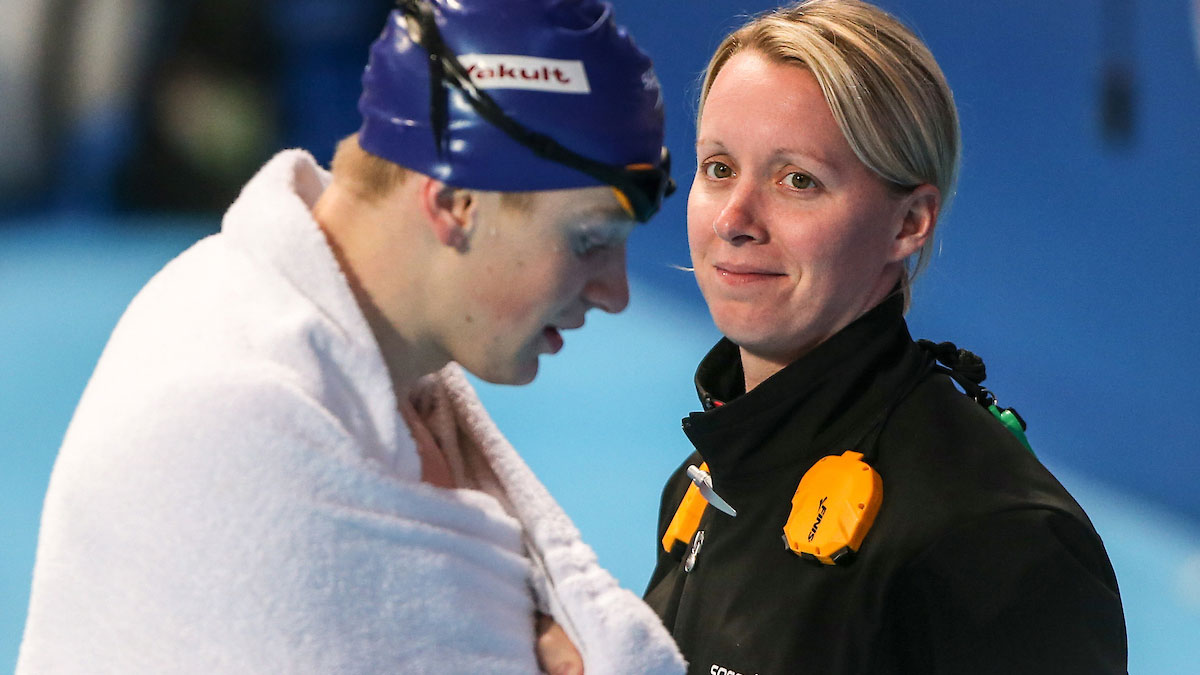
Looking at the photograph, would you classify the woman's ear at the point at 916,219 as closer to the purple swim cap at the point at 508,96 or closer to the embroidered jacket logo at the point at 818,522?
the embroidered jacket logo at the point at 818,522

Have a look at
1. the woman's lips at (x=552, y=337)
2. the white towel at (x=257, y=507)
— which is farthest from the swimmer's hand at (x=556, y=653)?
the woman's lips at (x=552, y=337)

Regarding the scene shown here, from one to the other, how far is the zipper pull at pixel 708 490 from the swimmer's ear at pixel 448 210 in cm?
71

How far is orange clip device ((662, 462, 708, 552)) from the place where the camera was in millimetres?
2004

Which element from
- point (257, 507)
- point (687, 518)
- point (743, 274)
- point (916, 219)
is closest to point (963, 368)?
point (916, 219)

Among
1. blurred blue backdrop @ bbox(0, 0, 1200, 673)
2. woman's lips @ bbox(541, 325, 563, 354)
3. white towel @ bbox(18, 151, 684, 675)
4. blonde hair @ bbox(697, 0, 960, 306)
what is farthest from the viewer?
blurred blue backdrop @ bbox(0, 0, 1200, 673)

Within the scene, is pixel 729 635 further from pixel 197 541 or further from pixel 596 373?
pixel 596 373

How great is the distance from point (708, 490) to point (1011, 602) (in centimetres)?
50

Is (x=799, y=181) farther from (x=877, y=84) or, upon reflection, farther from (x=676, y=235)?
(x=676, y=235)

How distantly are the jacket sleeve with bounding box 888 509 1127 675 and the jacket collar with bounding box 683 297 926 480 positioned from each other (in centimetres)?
26

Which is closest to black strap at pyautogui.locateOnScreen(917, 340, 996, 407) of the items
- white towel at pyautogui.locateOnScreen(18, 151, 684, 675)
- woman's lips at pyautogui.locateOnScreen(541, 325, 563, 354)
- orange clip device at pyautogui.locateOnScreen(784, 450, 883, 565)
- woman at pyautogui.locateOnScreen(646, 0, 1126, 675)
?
woman at pyautogui.locateOnScreen(646, 0, 1126, 675)

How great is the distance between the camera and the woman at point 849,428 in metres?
1.47

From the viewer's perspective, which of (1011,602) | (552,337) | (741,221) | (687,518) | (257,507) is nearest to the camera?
(257,507)

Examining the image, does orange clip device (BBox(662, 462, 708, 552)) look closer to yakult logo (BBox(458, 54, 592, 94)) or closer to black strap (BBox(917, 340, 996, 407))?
black strap (BBox(917, 340, 996, 407))

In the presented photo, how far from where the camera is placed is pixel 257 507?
1.08 meters
